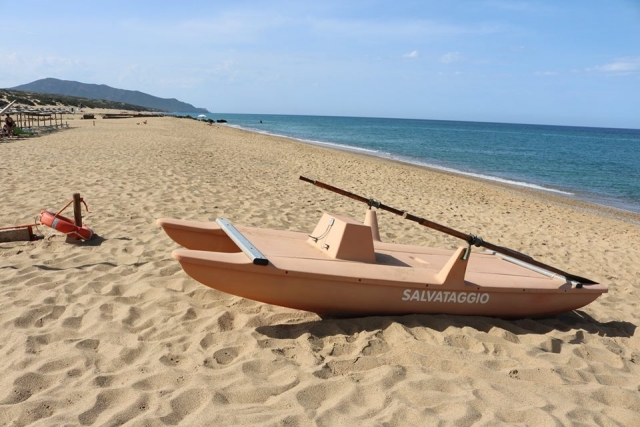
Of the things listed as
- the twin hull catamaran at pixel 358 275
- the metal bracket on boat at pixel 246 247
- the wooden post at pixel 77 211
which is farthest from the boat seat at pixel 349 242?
the wooden post at pixel 77 211

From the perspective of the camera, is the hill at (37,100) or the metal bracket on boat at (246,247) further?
the hill at (37,100)

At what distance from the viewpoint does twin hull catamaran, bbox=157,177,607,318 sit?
11.9ft

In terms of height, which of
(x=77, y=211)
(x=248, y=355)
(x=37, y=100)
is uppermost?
(x=37, y=100)

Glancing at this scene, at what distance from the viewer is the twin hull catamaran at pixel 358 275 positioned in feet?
11.9

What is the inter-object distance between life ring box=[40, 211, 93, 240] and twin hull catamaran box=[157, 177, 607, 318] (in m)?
1.81

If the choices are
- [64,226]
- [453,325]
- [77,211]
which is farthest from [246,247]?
[77,211]

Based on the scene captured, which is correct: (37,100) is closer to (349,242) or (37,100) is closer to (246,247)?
(246,247)

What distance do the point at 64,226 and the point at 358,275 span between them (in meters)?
3.70

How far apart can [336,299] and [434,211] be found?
22.5ft

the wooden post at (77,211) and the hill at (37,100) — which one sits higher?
the hill at (37,100)

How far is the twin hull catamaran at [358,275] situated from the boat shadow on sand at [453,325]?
7 centimetres

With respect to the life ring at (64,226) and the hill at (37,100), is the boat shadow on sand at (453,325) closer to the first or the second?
the life ring at (64,226)

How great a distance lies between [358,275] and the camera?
3848mm

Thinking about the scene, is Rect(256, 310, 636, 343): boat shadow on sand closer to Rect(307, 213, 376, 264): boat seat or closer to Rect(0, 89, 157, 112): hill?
Rect(307, 213, 376, 264): boat seat
